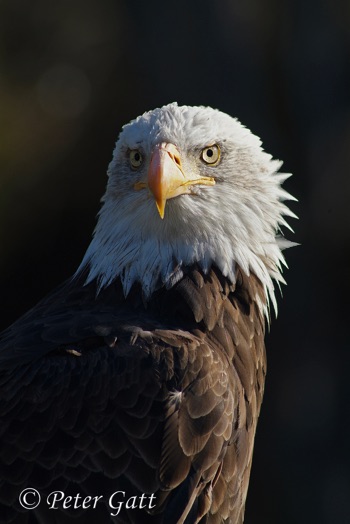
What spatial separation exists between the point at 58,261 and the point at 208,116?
6.29 meters

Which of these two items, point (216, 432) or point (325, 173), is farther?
point (325, 173)

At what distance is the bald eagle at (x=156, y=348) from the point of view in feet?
13.6

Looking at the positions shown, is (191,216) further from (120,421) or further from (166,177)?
(120,421)

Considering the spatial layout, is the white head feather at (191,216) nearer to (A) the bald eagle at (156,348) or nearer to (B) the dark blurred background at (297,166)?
(A) the bald eagle at (156,348)

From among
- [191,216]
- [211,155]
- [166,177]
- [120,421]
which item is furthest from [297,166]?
[120,421]

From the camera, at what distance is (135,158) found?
490 centimetres

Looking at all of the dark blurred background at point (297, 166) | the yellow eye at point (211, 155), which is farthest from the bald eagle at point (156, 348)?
the dark blurred background at point (297, 166)

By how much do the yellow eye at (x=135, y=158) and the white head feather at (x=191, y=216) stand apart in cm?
3

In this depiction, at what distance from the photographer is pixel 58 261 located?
11000mm

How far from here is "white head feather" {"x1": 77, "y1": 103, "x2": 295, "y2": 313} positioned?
4754 mm

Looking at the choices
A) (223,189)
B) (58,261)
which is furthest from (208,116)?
(58,261)

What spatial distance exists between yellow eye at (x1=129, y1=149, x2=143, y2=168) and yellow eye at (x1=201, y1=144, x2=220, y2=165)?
30cm

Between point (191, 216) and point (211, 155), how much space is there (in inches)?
13.8

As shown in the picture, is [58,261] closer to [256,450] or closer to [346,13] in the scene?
[256,450]
